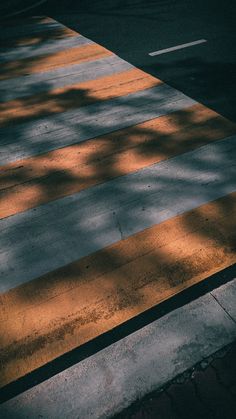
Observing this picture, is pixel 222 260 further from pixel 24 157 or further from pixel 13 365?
pixel 24 157

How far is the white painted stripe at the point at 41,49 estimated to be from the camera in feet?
20.0

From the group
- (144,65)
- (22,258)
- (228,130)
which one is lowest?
(22,258)

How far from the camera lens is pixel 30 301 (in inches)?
88.3

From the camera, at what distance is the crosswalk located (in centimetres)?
218

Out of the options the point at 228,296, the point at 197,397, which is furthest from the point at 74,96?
the point at 197,397

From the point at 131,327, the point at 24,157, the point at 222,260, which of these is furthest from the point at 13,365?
the point at 24,157

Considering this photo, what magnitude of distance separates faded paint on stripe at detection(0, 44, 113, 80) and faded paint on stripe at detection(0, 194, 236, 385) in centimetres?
414

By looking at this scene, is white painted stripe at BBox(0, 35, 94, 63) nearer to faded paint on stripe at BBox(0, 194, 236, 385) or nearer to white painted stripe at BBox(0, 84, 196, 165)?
white painted stripe at BBox(0, 84, 196, 165)

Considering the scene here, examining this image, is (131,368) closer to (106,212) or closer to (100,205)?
(106,212)

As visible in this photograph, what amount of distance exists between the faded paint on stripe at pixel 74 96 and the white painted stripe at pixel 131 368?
10.7 ft

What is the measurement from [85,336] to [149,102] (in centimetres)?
331

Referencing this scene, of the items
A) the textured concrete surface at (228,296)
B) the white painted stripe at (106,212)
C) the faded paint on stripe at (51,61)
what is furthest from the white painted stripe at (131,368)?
the faded paint on stripe at (51,61)

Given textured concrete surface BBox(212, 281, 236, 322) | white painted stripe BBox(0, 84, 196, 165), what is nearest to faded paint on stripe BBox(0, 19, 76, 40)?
white painted stripe BBox(0, 84, 196, 165)

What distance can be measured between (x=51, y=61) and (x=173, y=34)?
8.44 ft
